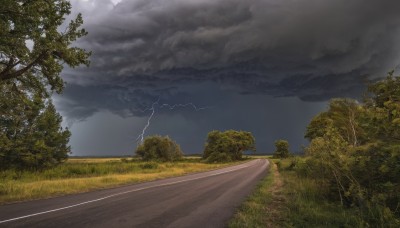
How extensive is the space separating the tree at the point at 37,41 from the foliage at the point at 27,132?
4.74 ft

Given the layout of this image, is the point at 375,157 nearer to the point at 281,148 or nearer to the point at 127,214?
the point at 127,214

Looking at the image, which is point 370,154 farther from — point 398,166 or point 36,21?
point 36,21

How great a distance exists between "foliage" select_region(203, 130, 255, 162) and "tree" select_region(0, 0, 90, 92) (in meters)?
91.7

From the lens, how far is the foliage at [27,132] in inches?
829

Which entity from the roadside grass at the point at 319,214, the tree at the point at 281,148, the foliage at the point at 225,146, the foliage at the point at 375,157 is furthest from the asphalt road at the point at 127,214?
the tree at the point at 281,148

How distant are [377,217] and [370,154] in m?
1.92

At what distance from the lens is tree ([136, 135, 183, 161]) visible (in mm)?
84137

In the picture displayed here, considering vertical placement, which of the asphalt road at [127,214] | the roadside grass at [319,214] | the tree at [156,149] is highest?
the tree at [156,149]

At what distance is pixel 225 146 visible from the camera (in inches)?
4491

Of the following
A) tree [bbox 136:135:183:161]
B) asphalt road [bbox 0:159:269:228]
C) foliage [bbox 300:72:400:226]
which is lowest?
asphalt road [bbox 0:159:269:228]

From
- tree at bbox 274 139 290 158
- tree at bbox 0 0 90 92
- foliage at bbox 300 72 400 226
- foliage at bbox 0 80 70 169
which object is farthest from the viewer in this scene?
tree at bbox 274 139 290 158

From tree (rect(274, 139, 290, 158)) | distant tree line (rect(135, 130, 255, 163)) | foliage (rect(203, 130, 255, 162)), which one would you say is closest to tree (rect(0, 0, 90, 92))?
distant tree line (rect(135, 130, 255, 163))

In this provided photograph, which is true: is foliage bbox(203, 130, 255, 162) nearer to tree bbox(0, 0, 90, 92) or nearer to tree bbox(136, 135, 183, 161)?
tree bbox(136, 135, 183, 161)

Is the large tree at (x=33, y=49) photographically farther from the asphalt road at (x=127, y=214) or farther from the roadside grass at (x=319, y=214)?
the roadside grass at (x=319, y=214)
